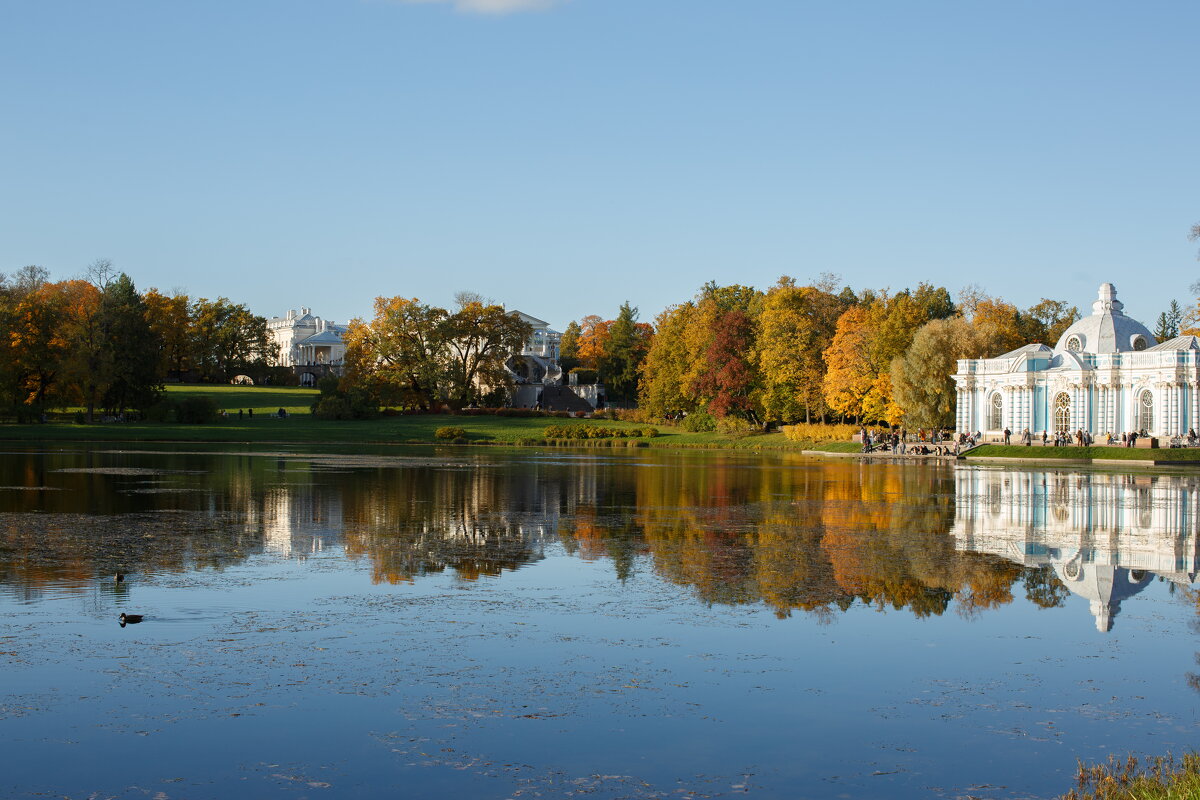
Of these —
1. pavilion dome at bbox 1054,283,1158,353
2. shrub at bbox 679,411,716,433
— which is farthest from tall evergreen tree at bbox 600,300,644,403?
pavilion dome at bbox 1054,283,1158,353

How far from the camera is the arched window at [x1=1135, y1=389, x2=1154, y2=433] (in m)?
62.9

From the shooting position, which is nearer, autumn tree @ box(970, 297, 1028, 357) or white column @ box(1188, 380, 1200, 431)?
white column @ box(1188, 380, 1200, 431)

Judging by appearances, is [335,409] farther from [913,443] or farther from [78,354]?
[913,443]

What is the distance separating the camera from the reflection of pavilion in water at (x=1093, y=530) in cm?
1612

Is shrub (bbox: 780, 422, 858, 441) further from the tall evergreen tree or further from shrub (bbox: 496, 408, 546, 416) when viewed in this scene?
the tall evergreen tree

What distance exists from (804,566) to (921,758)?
8.65 m

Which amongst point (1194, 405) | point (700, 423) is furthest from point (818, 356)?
point (1194, 405)

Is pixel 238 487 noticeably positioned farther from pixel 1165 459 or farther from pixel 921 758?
pixel 1165 459

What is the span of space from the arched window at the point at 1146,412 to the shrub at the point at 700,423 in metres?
29.0

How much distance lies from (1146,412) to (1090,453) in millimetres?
7109

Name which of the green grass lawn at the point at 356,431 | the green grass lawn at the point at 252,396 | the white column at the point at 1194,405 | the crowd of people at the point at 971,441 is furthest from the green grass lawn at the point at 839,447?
the green grass lawn at the point at 252,396

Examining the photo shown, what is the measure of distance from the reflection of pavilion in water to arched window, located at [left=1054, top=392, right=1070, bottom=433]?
28.2 metres

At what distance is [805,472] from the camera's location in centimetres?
4534

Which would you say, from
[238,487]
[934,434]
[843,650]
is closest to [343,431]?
[934,434]
